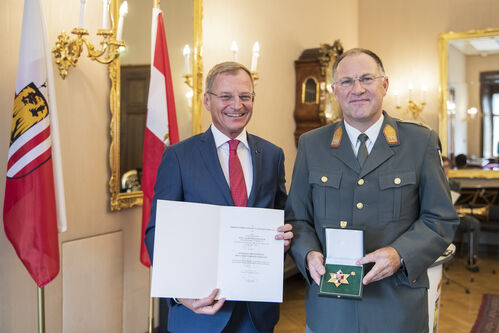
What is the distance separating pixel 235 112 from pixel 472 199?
18.9ft

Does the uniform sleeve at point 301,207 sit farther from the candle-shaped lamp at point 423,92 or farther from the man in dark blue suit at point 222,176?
the candle-shaped lamp at point 423,92

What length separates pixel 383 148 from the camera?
174 centimetres

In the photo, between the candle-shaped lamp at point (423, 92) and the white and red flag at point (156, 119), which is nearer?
the white and red flag at point (156, 119)

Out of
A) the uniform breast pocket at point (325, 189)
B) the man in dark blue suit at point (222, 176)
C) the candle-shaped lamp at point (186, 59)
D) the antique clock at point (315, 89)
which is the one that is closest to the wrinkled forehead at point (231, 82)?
the man in dark blue suit at point (222, 176)

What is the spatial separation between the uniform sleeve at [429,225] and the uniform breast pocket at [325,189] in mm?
258

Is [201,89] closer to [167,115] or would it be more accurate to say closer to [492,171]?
[167,115]

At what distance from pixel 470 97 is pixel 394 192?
21.3 feet

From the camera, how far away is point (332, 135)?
1.85 metres

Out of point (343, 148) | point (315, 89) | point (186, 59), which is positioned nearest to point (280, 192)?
point (343, 148)

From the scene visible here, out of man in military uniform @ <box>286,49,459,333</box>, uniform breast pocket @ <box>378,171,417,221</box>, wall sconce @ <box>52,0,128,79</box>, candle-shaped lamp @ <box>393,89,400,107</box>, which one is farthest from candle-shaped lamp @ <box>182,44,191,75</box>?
candle-shaped lamp @ <box>393,89,400,107</box>

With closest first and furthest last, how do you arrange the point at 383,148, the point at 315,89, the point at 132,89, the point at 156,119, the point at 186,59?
the point at 383,148
the point at 156,119
the point at 132,89
the point at 186,59
the point at 315,89

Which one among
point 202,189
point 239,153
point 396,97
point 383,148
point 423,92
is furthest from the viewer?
point 396,97

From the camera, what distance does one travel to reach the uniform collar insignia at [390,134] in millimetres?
1740

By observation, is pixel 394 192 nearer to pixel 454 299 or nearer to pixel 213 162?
pixel 213 162
